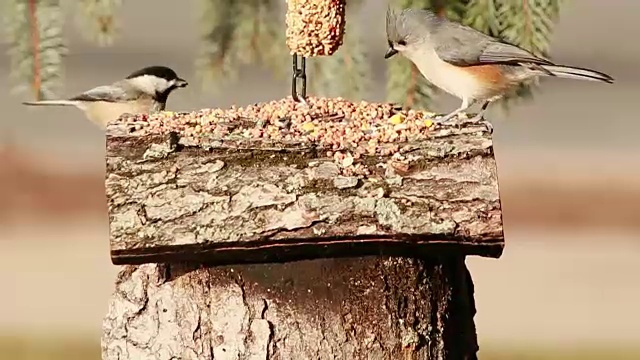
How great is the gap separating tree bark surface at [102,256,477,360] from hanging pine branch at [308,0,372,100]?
0.63m

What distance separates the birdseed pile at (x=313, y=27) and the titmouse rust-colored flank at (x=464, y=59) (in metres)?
0.32

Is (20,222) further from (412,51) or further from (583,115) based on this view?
(412,51)

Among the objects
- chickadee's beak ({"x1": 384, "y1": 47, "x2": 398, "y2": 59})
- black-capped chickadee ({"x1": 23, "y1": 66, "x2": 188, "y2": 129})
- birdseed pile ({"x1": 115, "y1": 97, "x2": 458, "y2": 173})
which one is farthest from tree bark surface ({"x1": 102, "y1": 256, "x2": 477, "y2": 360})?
black-capped chickadee ({"x1": 23, "y1": 66, "x2": 188, "y2": 129})

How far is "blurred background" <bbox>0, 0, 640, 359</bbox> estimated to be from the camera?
4.83 m

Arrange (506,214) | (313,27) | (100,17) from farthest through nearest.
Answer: (506,214)
(100,17)
(313,27)

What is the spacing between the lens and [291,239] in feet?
5.10

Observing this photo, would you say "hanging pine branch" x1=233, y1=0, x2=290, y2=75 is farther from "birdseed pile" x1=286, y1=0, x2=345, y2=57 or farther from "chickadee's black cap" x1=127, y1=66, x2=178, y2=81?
"chickadee's black cap" x1=127, y1=66, x2=178, y2=81

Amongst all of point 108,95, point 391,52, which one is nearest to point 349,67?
point 391,52

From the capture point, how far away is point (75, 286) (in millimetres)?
5312

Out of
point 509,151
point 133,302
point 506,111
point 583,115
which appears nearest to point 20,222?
point 509,151

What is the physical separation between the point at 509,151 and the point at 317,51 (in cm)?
500

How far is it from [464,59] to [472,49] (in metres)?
0.06

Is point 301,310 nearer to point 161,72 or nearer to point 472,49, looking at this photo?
point 472,49

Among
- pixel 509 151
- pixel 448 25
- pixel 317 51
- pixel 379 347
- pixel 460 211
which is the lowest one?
pixel 379 347
